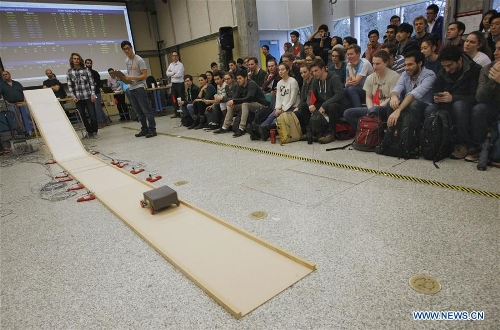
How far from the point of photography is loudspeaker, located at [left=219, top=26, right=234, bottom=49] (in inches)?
334

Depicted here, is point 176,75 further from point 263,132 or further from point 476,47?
point 476,47

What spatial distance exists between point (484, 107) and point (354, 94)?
61.0 inches

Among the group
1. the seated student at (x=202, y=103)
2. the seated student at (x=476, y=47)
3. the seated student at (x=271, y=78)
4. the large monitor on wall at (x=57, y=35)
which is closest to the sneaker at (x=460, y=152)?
the seated student at (x=476, y=47)

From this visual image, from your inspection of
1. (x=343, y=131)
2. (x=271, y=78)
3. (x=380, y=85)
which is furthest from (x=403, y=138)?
(x=271, y=78)

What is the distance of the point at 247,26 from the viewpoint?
26.6 ft

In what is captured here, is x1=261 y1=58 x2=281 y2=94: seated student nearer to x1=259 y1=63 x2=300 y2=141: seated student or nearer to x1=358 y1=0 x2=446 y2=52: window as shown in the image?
x1=259 y1=63 x2=300 y2=141: seated student

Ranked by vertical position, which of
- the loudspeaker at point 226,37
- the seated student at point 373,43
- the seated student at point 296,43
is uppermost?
the loudspeaker at point 226,37

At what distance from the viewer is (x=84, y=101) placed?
6.23m

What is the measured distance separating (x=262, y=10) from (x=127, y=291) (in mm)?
10978

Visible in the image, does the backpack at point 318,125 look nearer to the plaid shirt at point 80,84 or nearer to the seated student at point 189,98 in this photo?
the seated student at point 189,98

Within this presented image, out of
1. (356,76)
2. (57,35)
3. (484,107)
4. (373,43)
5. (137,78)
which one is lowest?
(484,107)

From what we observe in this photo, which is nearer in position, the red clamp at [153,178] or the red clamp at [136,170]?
the red clamp at [153,178]

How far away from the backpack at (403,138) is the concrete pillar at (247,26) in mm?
5852

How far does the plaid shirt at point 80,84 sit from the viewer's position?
5930 millimetres
